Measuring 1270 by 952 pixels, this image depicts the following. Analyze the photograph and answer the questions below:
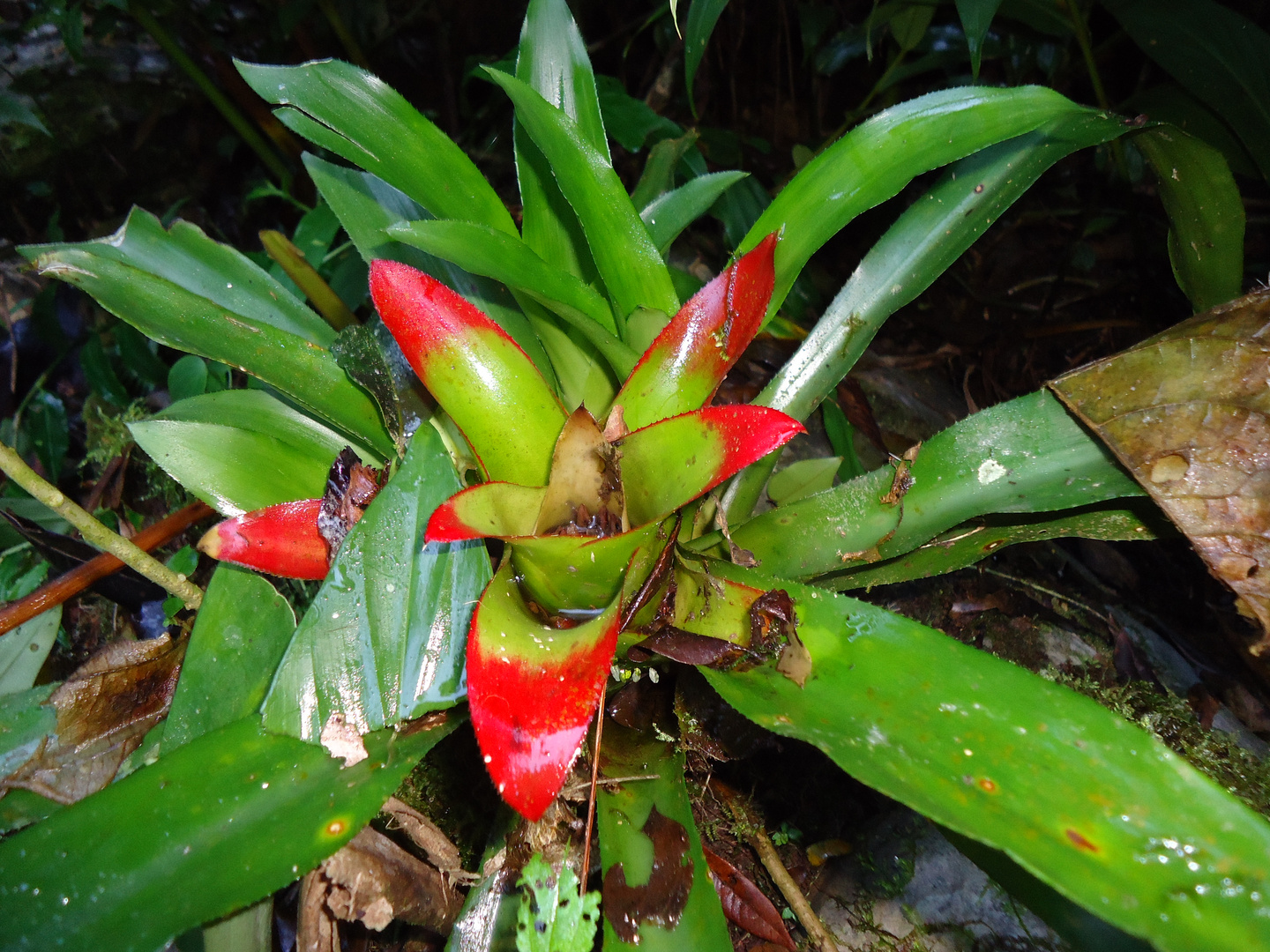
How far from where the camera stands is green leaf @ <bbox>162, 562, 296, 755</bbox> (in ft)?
2.74

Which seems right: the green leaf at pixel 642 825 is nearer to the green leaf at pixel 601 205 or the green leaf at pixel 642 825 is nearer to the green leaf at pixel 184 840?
the green leaf at pixel 184 840

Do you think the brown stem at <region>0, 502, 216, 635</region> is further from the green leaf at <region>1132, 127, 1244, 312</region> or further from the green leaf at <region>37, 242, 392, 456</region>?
the green leaf at <region>1132, 127, 1244, 312</region>

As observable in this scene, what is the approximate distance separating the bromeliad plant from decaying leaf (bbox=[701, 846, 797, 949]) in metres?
0.22

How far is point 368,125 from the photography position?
95 centimetres

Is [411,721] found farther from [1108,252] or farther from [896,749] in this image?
[1108,252]

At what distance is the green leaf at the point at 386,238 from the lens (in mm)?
1097

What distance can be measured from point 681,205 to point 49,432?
1.88m

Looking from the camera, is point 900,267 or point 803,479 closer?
point 900,267

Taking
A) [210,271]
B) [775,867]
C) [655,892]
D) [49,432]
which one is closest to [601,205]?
[210,271]

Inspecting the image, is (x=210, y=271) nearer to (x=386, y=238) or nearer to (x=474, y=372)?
(x=386, y=238)

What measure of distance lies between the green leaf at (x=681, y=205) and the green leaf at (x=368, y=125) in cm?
31

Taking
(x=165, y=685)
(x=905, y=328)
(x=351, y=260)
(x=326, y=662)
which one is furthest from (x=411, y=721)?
(x=905, y=328)

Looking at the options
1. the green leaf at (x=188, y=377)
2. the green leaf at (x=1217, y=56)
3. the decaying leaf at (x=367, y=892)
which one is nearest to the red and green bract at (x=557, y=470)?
the decaying leaf at (x=367, y=892)

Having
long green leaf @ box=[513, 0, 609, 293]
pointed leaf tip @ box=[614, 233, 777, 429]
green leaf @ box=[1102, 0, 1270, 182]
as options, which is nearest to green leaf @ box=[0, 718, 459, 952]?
pointed leaf tip @ box=[614, 233, 777, 429]
